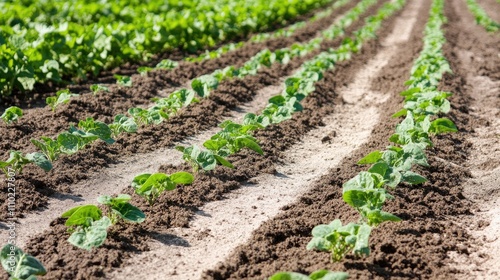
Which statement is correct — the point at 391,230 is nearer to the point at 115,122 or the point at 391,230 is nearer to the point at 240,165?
the point at 240,165

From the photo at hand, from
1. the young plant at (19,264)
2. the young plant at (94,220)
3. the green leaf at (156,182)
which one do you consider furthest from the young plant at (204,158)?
the young plant at (19,264)

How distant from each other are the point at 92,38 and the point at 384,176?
6928 mm

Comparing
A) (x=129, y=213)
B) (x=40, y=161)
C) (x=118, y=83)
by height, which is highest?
(x=40, y=161)

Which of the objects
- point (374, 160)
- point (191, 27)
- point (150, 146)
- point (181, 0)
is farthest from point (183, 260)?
point (181, 0)

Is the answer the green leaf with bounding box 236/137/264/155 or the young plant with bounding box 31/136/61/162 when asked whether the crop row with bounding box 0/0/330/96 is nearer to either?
the young plant with bounding box 31/136/61/162

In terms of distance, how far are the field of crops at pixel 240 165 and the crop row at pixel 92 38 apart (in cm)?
4

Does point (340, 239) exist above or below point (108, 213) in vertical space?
above

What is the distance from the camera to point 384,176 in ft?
17.5

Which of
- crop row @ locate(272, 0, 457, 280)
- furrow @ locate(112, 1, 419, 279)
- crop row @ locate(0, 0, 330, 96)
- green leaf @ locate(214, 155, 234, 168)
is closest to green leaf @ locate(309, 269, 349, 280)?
crop row @ locate(272, 0, 457, 280)

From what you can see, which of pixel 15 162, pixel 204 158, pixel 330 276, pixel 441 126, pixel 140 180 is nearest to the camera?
pixel 330 276

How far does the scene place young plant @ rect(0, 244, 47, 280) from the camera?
3992 mm

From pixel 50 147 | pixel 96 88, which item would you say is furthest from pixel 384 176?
pixel 96 88

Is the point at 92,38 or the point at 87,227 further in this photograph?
the point at 92,38

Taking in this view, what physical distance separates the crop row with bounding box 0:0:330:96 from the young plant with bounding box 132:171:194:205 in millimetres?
4412
